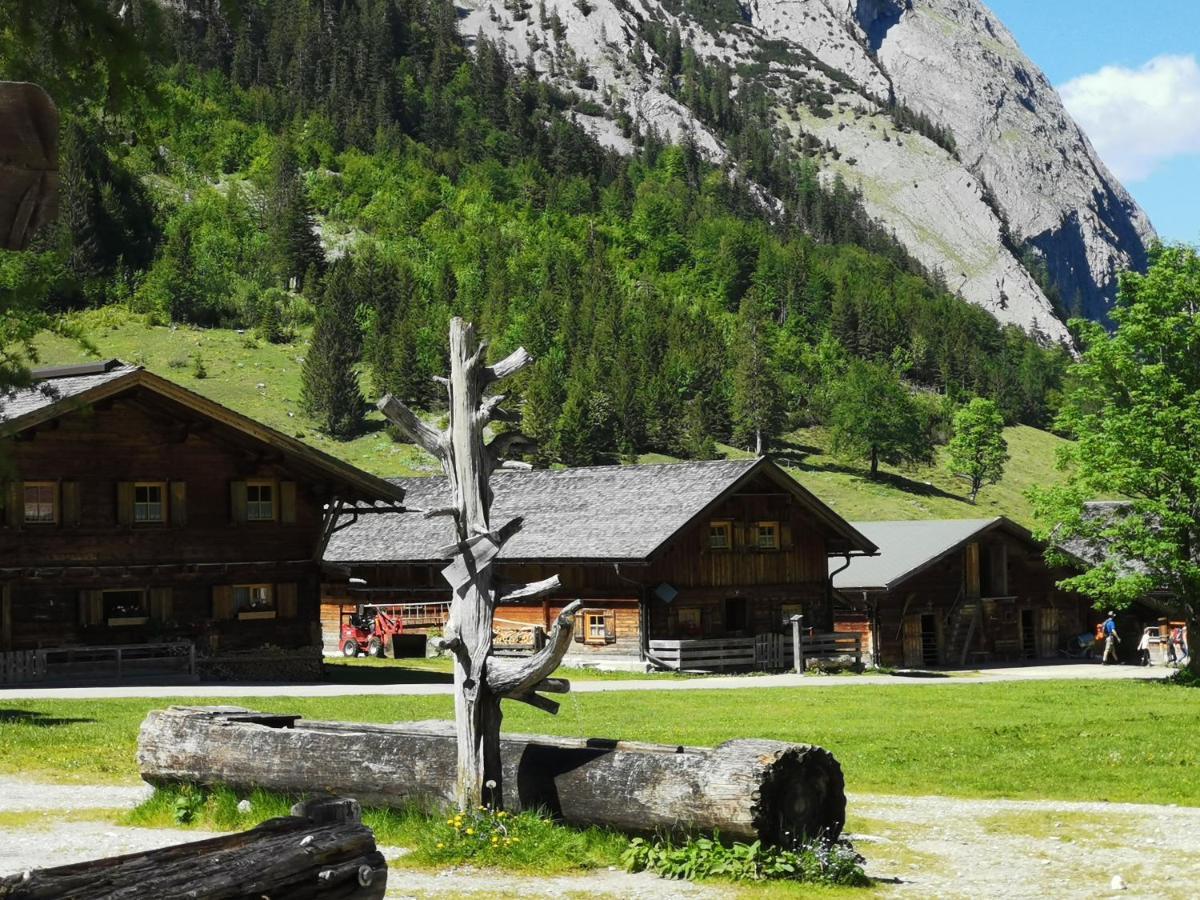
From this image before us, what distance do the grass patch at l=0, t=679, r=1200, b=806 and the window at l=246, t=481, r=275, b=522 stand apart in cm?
1028

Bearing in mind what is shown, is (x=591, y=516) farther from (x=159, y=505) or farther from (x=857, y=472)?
(x=857, y=472)

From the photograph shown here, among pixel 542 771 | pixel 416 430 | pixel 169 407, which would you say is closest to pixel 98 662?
pixel 169 407

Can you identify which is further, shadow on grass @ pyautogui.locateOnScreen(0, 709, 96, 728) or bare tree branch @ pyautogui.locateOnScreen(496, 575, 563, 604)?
shadow on grass @ pyautogui.locateOnScreen(0, 709, 96, 728)

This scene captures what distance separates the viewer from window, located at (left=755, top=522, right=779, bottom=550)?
1896 inches

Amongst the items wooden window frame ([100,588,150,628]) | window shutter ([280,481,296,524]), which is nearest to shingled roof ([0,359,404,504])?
window shutter ([280,481,296,524])

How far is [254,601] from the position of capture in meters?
39.1

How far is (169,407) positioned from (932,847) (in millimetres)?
26698

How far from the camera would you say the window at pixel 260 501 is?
38812 mm

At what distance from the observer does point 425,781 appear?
13.5m

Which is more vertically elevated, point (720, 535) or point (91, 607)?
point (720, 535)

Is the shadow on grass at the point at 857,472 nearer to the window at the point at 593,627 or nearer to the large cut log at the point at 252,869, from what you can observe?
the window at the point at 593,627

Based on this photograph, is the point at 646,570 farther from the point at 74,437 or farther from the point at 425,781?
the point at 425,781

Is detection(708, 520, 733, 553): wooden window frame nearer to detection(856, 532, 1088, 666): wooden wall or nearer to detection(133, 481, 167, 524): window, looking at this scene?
detection(856, 532, 1088, 666): wooden wall

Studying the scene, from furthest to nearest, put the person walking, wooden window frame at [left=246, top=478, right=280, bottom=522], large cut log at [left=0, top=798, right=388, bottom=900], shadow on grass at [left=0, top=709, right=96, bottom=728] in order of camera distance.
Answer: the person walking → wooden window frame at [left=246, top=478, right=280, bottom=522] → shadow on grass at [left=0, top=709, right=96, bottom=728] → large cut log at [left=0, top=798, right=388, bottom=900]
